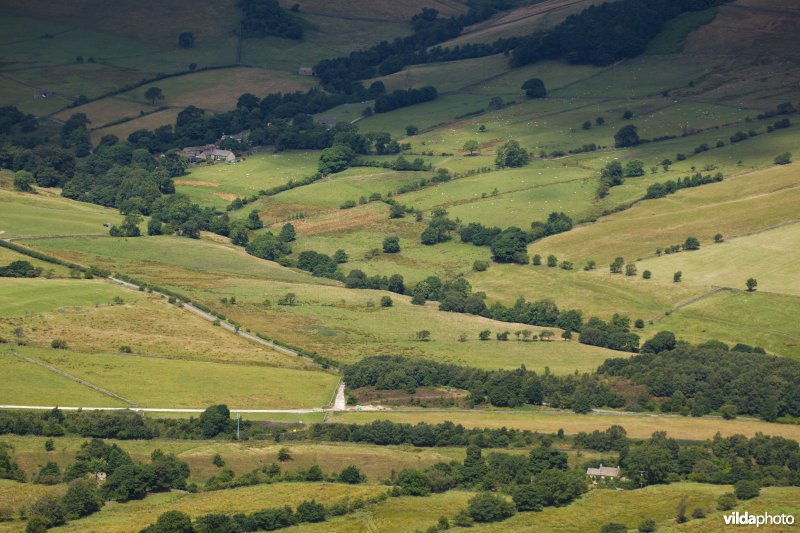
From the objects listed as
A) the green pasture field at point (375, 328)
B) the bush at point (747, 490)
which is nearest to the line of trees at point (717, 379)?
the green pasture field at point (375, 328)

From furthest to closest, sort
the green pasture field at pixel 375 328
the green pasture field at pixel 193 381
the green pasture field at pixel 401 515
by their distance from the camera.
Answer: the green pasture field at pixel 375 328, the green pasture field at pixel 193 381, the green pasture field at pixel 401 515

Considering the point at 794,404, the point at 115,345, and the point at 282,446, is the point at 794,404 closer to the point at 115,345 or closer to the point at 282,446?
the point at 282,446

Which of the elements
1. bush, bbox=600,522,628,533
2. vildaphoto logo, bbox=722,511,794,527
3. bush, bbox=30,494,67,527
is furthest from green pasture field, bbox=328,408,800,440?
bush, bbox=30,494,67,527

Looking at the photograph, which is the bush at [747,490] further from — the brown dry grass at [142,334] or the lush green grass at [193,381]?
the brown dry grass at [142,334]

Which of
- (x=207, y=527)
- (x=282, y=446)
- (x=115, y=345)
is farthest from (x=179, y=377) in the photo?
(x=207, y=527)

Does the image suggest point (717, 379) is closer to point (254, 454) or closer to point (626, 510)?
point (626, 510)

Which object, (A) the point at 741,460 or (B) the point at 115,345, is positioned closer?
(A) the point at 741,460
